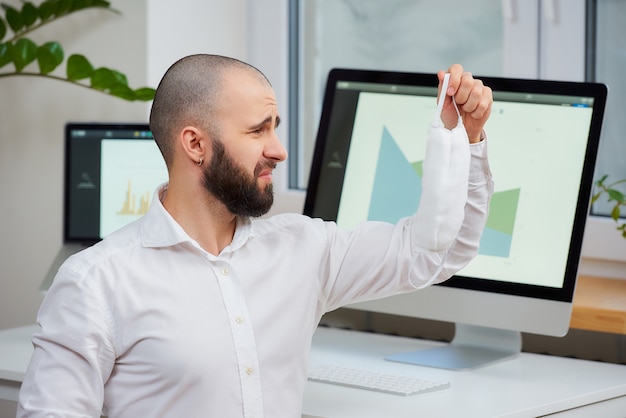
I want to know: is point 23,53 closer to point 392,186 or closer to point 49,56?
point 49,56

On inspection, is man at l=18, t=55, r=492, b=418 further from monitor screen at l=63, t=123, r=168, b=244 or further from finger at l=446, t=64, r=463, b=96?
monitor screen at l=63, t=123, r=168, b=244

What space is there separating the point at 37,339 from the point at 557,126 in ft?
2.94

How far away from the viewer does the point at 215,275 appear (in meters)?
1.41

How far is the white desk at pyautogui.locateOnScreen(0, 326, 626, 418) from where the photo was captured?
1471 millimetres

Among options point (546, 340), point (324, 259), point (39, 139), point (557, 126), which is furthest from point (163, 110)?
→ point (39, 139)

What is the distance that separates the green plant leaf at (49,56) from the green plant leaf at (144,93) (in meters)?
0.21

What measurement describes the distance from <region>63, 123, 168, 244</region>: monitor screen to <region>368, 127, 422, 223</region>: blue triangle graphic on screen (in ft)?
1.58

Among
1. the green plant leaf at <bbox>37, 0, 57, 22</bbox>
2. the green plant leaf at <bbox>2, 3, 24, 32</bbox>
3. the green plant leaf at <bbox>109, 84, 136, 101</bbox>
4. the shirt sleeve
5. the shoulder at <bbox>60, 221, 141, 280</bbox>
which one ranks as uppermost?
the green plant leaf at <bbox>37, 0, 57, 22</bbox>

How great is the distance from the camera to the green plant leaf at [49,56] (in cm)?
229

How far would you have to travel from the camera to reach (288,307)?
1.45 metres

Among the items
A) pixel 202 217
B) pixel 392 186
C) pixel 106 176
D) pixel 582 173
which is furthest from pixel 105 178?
pixel 582 173

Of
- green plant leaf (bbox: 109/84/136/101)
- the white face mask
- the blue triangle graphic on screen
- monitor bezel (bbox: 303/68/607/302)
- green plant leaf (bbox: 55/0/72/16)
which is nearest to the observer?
the white face mask

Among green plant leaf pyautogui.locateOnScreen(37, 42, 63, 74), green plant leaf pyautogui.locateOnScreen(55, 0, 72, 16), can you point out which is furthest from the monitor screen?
green plant leaf pyautogui.locateOnScreen(55, 0, 72, 16)

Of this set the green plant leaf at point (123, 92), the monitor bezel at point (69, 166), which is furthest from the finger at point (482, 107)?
the green plant leaf at point (123, 92)
